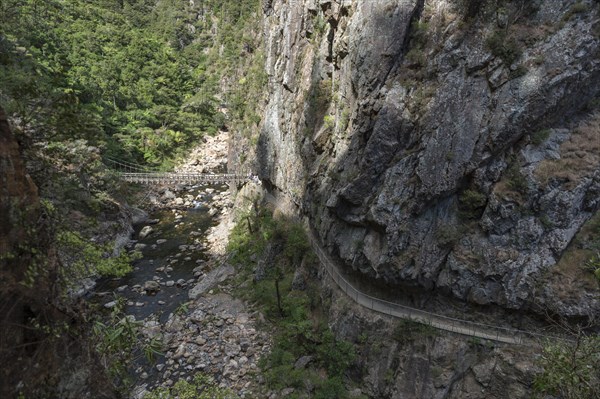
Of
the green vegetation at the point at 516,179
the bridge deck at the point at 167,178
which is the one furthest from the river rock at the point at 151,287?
the green vegetation at the point at 516,179

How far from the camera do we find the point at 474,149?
1341 centimetres

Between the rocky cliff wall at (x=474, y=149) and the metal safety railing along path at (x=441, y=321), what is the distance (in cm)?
108

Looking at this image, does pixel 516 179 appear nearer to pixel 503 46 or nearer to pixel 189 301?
pixel 503 46

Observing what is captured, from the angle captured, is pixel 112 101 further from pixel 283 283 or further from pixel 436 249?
pixel 436 249

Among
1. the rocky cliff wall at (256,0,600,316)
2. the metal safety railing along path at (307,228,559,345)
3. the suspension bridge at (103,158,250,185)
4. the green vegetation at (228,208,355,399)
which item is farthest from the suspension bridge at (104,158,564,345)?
the suspension bridge at (103,158,250,185)

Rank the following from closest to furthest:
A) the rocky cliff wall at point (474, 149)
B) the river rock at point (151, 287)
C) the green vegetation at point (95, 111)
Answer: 1. the green vegetation at point (95, 111)
2. the rocky cliff wall at point (474, 149)
3. the river rock at point (151, 287)

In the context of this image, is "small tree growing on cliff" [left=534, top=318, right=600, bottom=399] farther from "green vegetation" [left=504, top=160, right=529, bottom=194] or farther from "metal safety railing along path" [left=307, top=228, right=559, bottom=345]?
"green vegetation" [left=504, top=160, right=529, bottom=194]


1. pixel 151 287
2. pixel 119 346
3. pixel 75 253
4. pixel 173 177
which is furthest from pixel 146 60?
pixel 75 253

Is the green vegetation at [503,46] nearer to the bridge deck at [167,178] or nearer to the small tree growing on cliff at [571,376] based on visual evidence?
the small tree growing on cliff at [571,376]

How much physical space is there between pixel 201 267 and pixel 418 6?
21.2 m

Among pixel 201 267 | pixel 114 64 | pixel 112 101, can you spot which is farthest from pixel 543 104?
pixel 114 64

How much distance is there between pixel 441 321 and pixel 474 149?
6.83 metres

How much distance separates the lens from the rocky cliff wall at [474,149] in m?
12.5

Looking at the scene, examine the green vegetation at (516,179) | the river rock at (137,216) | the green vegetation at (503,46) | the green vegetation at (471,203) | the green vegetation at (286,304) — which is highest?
the green vegetation at (503,46)
